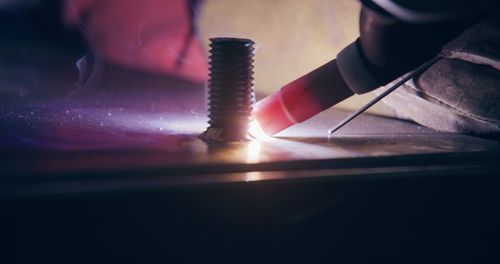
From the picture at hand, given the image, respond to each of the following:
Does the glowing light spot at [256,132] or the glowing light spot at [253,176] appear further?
the glowing light spot at [256,132]

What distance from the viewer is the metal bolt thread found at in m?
1.11

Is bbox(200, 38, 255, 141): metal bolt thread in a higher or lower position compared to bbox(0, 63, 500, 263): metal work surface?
higher

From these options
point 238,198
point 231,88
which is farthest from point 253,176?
point 231,88

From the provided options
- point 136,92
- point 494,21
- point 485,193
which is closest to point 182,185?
point 485,193

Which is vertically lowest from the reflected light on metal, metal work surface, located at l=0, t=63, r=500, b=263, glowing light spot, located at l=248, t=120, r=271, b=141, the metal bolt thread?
metal work surface, located at l=0, t=63, r=500, b=263

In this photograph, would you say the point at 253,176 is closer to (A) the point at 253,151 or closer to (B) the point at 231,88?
(A) the point at 253,151

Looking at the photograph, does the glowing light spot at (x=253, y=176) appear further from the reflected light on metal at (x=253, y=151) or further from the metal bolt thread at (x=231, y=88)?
the metal bolt thread at (x=231, y=88)

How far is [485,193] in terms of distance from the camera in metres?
0.99

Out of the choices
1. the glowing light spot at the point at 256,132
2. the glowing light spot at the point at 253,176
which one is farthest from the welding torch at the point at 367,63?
the glowing light spot at the point at 253,176

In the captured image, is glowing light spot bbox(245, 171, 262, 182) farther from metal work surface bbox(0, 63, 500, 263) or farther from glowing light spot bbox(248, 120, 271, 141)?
glowing light spot bbox(248, 120, 271, 141)

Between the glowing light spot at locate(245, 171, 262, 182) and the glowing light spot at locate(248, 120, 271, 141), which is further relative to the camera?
the glowing light spot at locate(248, 120, 271, 141)

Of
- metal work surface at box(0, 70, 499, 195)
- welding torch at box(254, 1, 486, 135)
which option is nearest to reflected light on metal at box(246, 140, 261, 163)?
metal work surface at box(0, 70, 499, 195)

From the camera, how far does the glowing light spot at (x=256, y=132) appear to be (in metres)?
1.18

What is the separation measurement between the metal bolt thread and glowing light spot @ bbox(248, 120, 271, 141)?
37mm
